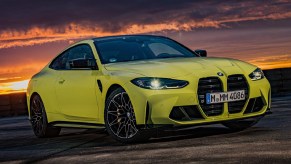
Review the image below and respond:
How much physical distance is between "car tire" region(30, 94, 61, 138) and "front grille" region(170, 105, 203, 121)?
10.6 feet

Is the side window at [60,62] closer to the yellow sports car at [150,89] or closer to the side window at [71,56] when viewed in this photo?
the side window at [71,56]

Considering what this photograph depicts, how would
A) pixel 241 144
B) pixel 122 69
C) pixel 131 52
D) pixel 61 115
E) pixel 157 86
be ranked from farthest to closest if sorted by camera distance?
1. pixel 61 115
2. pixel 131 52
3. pixel 122 69
4. pixel 157 86
5. pixel 241 144

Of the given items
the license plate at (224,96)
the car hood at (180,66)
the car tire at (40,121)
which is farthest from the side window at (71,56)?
the license plate at (224,96)

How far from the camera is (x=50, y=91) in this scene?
1073 centimetres

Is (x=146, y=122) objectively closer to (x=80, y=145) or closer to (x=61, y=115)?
(x=80, y=145)

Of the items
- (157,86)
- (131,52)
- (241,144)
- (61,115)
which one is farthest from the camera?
(61,115)

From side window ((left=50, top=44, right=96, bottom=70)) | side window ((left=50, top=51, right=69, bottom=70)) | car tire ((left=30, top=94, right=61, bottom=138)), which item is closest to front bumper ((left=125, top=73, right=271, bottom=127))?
side window ((left=50, top=44, right=96, bottom=70))

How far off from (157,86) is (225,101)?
2.94 feet

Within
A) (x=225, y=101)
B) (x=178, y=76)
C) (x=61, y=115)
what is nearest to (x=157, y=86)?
(x=178, y=76)

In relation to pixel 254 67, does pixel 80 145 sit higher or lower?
lower

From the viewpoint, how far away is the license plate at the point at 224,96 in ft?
27.8

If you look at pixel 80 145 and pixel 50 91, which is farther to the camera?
pixel 50 91

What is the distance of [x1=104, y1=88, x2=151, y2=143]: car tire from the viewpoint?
8.61 m

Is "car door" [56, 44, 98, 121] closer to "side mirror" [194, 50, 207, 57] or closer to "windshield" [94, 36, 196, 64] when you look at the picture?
"windshield" [94, 36, 196, 64]
